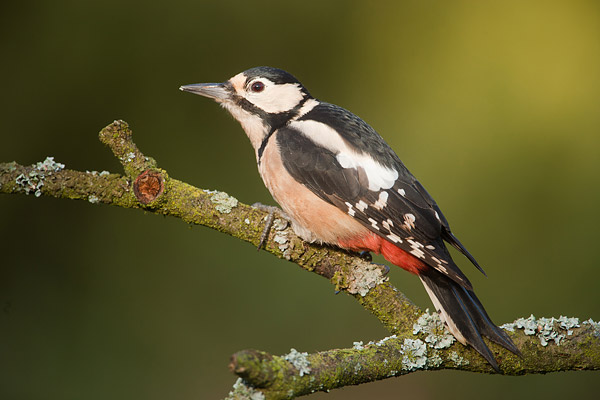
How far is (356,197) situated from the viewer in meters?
2.30

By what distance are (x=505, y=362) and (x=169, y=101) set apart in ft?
8.33

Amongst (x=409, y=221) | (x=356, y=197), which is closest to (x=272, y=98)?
(x=356, y=197)

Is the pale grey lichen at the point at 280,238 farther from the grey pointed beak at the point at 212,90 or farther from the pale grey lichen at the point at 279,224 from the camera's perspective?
the grey pointed beak at the point at 212,90

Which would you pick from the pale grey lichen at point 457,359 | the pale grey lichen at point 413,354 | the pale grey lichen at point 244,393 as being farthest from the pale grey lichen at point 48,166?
the pale grey lichen at point 457,359

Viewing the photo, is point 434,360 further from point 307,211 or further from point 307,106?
point 307,106

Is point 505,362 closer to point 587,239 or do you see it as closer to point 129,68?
point 587,239

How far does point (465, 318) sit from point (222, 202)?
0.90 m

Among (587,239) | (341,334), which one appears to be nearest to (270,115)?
(341,334)

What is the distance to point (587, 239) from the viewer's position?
350 centimetres

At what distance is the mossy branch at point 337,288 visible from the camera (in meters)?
1.58

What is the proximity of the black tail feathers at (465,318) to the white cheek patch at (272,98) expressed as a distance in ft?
3.45

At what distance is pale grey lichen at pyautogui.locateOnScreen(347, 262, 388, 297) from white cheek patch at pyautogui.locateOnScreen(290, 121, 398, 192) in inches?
13.4

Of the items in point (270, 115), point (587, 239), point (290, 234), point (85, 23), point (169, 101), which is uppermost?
point (85, 23)

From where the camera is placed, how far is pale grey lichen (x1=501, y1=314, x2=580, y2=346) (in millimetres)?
1872
